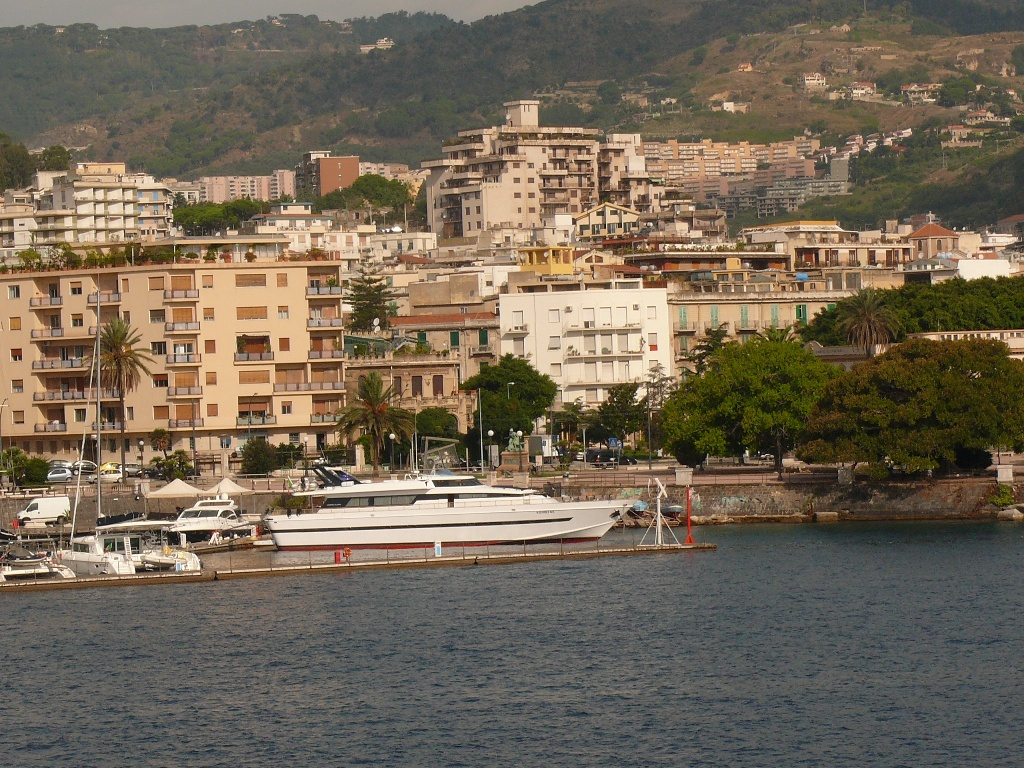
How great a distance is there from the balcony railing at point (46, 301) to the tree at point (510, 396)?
22.6m

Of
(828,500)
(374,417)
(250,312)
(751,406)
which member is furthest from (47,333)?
(828,500)

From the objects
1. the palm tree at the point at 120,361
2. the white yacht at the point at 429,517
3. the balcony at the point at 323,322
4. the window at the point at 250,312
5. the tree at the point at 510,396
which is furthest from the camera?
the tree at the point at 510,396

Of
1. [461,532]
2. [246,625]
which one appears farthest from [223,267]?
[246,625]

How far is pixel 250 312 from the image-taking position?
99.6 meters

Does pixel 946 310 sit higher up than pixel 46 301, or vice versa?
pixel 46 301

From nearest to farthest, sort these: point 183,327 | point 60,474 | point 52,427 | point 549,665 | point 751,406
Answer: point 549,665 < point 751,406 < point 60,474 < point 183,327 < point 52,427

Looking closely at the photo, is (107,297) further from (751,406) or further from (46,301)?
(751,406)

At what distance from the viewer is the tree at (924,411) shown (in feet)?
270

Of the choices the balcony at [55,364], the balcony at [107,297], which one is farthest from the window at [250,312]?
the balcony at [55,364]

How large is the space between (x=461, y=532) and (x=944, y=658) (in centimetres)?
2695

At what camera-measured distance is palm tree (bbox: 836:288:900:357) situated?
373ft

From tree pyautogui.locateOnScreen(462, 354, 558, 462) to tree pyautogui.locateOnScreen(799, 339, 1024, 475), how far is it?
943 inches

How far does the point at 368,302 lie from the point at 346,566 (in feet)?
207

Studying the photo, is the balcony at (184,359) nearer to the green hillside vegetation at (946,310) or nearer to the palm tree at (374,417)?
the palm tree at (374,417)
